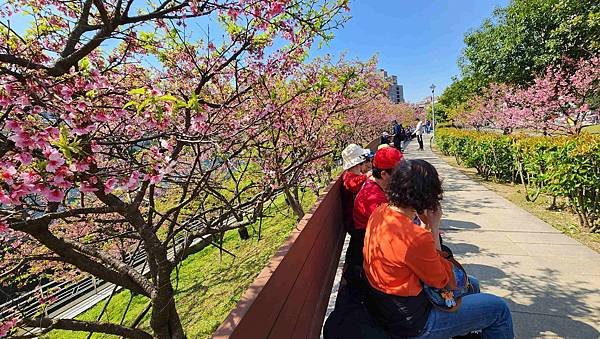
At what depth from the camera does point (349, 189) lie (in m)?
3.73

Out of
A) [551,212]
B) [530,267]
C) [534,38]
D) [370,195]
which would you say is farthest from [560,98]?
[370,195]

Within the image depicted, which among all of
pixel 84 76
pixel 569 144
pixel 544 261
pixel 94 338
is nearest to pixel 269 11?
pixel 84 76

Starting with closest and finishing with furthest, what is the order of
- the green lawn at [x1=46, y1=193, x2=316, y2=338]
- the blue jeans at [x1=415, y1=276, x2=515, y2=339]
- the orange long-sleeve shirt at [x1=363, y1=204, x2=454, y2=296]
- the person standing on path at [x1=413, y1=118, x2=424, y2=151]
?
the orange long-sleeve shirt at [x1=363, y1=204, x2=454, y2=296], the blue jeans at [x1=415, y1=276, x2=515, y2=339], the green lawn at [x1=46, y1=193, x2=316, y2=338], the person standing on path at [x1=413, y1=118, x2=424, y2=151]

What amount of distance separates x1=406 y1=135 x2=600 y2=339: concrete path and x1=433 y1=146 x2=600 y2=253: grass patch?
16 cm

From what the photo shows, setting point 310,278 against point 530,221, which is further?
point 530,221

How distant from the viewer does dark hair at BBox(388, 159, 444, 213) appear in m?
1.93

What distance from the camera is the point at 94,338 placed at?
8.08 metres

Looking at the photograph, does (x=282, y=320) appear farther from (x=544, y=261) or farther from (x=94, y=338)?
(x=94, y=338)

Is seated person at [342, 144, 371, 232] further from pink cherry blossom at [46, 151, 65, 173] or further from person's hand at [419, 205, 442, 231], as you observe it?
pink cherry blossom at [46, 151, 65, 173]

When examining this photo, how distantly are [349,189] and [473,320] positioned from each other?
2.04m

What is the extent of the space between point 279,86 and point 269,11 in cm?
249

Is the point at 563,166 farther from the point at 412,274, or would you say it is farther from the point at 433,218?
the point at 412,274

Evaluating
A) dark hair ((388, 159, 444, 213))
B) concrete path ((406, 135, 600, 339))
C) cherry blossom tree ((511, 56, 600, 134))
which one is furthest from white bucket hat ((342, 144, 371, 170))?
cherry blossom tree ((511, 56, 600, 134))

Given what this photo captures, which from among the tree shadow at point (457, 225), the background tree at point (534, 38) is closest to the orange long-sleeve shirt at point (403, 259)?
the tree shadow at point (457, 225)
